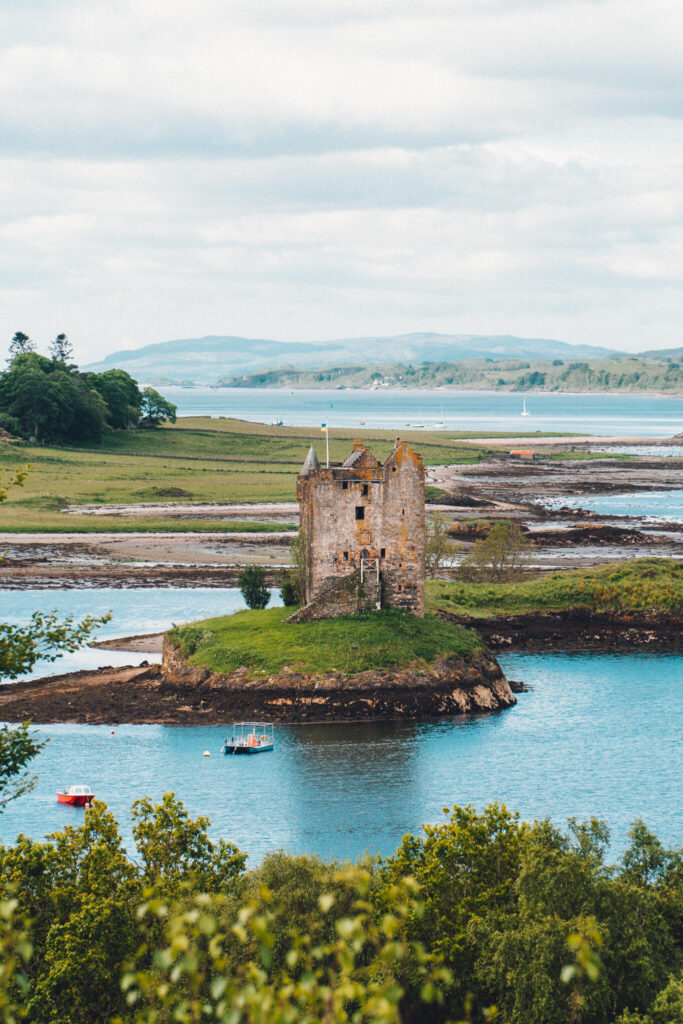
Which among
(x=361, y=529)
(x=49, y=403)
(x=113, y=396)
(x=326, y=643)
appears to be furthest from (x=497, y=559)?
(x=113, y=396)

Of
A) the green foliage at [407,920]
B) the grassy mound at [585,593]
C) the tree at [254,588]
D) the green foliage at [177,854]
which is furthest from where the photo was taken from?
the grassy mound at [585,593]

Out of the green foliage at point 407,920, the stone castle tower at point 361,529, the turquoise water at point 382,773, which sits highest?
the stone castle tower at point 361,529

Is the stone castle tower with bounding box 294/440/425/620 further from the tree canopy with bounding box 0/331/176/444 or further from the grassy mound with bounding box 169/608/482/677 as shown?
the tree canopy with bounding box 0/331/176/444

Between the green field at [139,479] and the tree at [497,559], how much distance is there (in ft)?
122

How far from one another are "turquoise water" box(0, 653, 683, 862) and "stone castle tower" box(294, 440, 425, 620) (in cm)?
878

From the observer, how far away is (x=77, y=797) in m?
45.3

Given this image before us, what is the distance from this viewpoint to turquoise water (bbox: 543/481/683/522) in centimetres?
13600

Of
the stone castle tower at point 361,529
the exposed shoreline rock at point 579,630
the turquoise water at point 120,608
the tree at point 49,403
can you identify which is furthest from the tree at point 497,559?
the tree at point 49,403

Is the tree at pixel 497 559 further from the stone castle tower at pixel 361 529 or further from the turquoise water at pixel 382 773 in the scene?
the stone castle tower at pixel 361 529

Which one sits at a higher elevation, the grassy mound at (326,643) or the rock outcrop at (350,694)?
the grassy mound at (326,643)

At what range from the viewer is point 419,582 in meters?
62.3

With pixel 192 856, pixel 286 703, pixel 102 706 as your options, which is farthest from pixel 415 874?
pixel 102 706

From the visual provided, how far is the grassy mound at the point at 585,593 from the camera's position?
76.9 m

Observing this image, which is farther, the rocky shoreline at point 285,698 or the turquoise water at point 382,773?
the rocky shoreline at point 285,698
